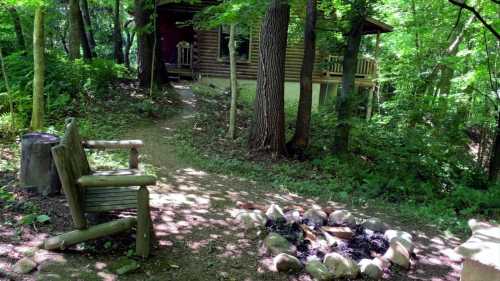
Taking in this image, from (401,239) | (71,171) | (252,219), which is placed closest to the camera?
(71,171)

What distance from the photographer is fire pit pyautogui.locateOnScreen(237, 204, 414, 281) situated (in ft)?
11.7

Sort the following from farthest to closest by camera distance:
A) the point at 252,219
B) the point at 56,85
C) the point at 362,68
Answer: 1. the point at 362,68
2. the point at 56,85
3. the point at 252,219

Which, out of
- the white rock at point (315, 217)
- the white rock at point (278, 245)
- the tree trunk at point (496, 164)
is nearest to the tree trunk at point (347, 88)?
the tree trunk at point (496, 164)

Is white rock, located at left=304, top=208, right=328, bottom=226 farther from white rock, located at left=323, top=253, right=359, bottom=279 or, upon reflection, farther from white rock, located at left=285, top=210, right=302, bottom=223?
white rock, located at left=323, top=253, right=359, bottom=279

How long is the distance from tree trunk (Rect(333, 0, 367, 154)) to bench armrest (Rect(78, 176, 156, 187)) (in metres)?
6.38

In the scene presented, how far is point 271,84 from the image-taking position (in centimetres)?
Answer: 834

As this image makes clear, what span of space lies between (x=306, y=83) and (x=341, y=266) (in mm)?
6032

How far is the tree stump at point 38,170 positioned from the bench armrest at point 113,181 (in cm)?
170

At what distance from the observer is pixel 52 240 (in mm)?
3359

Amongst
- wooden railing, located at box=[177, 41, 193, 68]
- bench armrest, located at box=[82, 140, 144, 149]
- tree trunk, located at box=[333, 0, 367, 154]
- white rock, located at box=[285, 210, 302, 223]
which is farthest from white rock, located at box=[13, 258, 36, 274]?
wooden railing, located at box=[177, 41, 193, 68]

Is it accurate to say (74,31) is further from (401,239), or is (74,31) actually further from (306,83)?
(401,239)

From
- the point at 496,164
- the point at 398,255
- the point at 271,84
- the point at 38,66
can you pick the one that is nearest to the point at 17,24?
the point at 38,66

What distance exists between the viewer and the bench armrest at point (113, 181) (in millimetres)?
3225

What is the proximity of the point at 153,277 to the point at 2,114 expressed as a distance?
21.0ft
